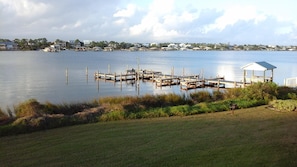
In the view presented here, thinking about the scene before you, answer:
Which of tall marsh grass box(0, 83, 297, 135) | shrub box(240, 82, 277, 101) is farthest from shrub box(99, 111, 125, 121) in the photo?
shrub box(240, 82, 277, 101)

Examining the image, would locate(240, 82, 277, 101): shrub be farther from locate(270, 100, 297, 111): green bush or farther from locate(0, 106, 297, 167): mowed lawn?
locate(0, 106, 297, 167): mowed lawn

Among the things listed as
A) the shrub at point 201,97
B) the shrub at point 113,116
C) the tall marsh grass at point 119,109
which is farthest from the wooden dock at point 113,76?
the shrub at point 113,116

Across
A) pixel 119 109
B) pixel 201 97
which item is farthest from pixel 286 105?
pixel 119 109

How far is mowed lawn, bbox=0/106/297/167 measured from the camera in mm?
7852

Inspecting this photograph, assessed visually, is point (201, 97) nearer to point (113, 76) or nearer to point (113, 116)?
point (113, 116)

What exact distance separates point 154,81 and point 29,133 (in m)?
40.3

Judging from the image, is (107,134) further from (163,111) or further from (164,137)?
(163,111)

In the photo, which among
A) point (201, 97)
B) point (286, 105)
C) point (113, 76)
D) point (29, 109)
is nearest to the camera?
point (29, 109)

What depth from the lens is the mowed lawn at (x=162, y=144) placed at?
785 centimetres

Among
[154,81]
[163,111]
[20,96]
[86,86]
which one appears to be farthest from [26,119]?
[154,81]

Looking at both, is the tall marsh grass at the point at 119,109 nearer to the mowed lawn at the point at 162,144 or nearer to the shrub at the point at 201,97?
the shrub at the point at 201,97

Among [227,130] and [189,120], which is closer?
[227,130]

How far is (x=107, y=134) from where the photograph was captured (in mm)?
10609

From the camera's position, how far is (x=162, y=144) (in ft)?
30.6
